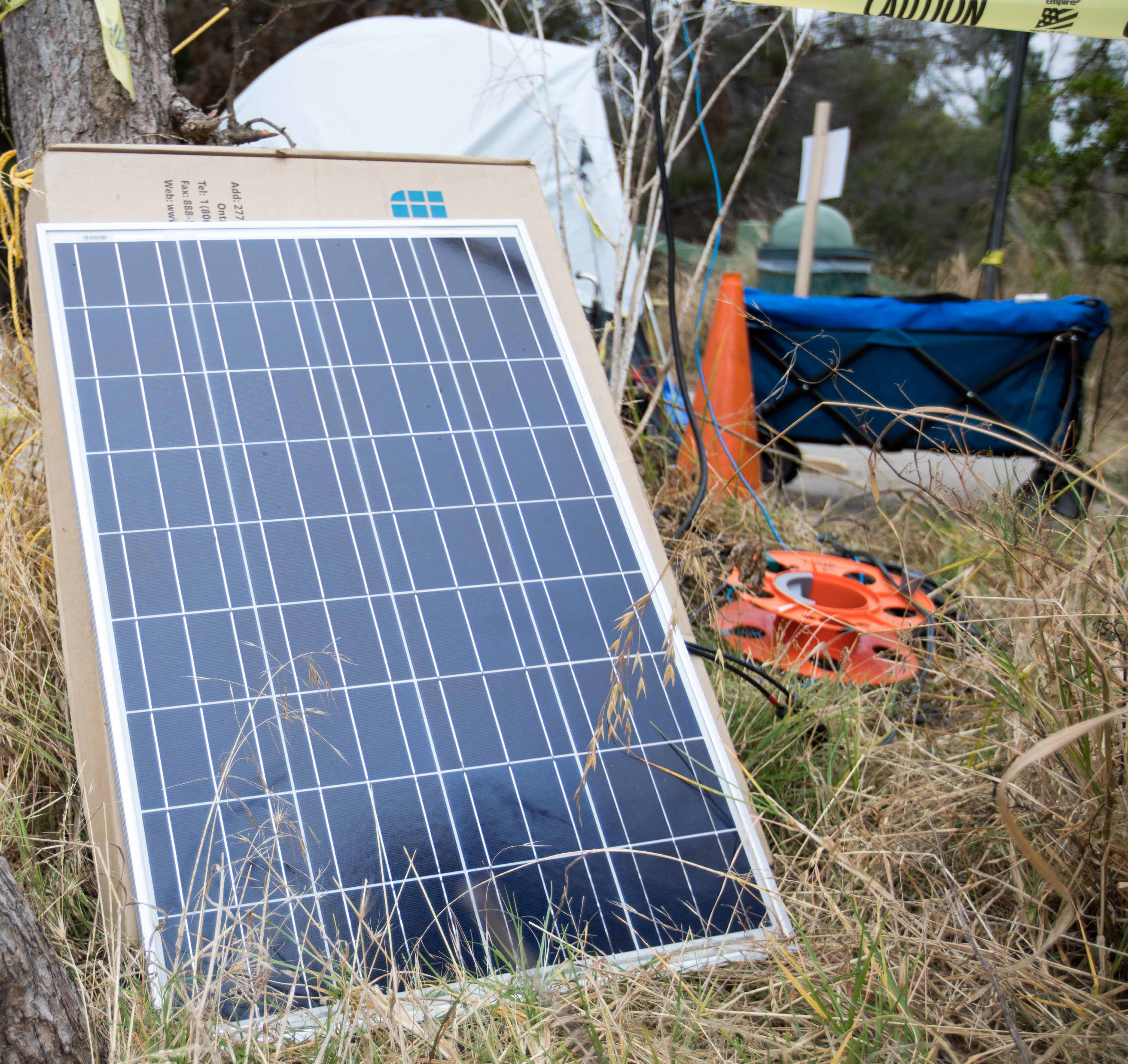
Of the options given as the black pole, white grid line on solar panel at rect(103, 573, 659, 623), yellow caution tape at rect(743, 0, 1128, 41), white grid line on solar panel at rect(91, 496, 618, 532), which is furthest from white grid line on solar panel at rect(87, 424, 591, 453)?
the black pole

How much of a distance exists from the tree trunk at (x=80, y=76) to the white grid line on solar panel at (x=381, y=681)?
2.22 metres

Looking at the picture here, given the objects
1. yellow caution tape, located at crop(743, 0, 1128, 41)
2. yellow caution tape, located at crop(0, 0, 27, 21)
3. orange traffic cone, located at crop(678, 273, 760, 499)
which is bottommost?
orange traffic cone, located at crop(678, 273, 760, 499)

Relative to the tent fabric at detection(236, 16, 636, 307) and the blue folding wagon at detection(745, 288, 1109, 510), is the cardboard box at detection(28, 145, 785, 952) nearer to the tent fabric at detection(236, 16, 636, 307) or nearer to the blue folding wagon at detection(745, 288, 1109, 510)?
the blue folding wagon at detection(745, 288, 1109, 510)

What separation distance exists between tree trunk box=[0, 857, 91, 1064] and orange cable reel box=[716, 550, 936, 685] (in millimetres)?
1740

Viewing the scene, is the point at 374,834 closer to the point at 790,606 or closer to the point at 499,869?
the point at 499,869

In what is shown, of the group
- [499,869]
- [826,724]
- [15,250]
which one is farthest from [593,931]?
[15,250]

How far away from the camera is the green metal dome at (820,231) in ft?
29.7

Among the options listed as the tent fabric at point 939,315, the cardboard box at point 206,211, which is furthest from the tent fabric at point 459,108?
the cardboard box at point 206,211

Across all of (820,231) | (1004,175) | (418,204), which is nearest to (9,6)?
(418,204)

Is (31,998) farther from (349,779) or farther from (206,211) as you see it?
(206,211)

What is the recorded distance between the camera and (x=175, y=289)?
222 cm

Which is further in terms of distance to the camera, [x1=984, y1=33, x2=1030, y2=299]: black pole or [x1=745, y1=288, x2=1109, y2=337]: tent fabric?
[x1=984, y1=33, x2=1030, y2=299]: black pole

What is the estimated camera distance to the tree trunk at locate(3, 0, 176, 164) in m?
3.21

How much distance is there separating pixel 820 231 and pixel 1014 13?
527cm
